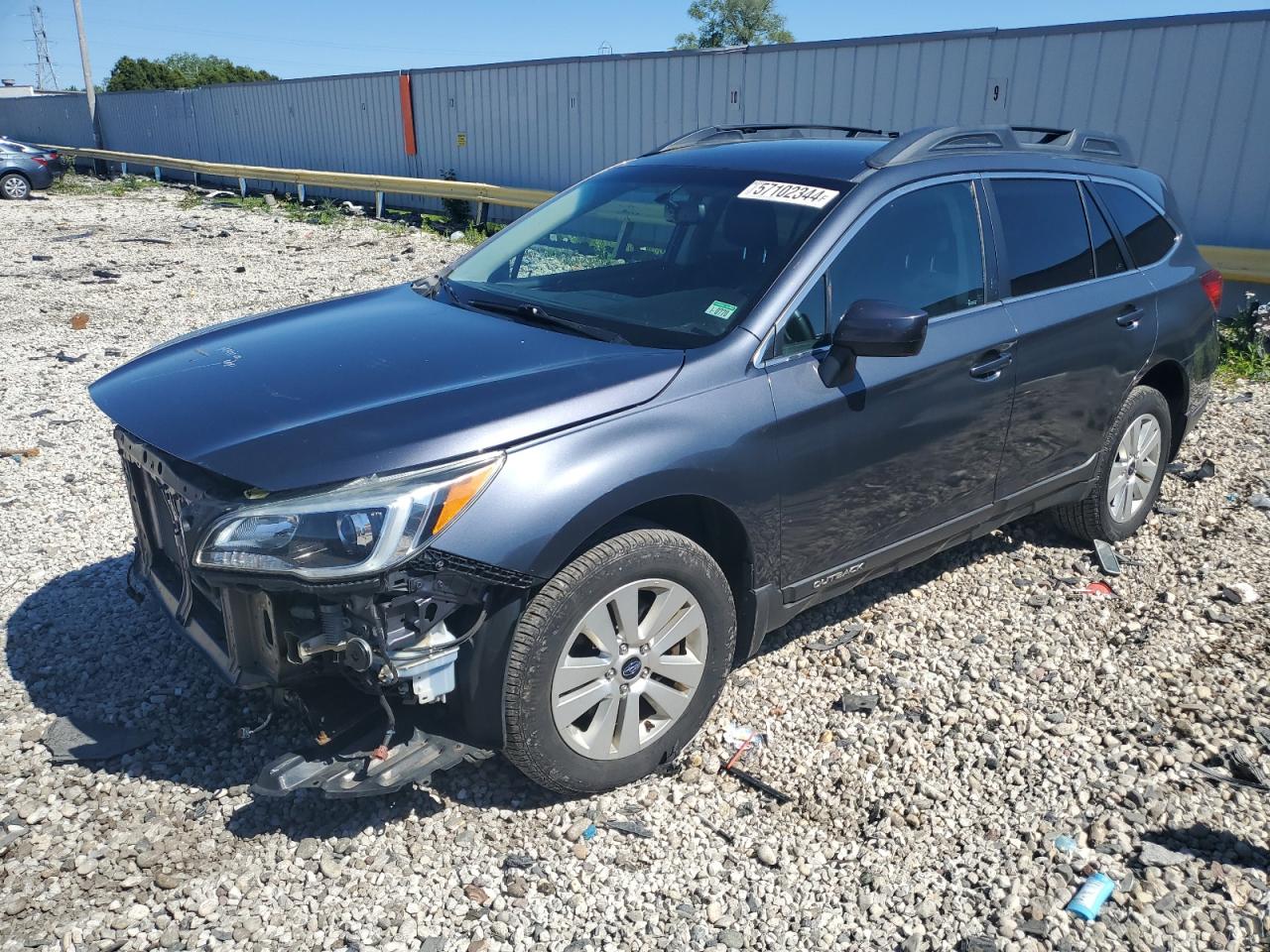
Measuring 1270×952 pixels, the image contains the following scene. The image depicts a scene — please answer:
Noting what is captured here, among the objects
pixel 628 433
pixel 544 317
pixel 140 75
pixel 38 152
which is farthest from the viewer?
pixel 140 75

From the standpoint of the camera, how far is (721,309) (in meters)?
3.41

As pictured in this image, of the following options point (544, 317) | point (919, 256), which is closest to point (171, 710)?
point (544, 317)

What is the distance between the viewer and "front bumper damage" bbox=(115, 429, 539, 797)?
105 inches

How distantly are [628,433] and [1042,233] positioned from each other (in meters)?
2.39

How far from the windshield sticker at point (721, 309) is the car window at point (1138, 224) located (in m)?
2.35

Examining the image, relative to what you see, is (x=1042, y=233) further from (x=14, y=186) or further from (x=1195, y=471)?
(x=14, y=186)

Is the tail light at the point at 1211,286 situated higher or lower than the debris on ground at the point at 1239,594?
higher

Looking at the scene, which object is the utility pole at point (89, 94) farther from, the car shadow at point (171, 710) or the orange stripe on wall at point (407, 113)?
the car shadow at point (171, 710)

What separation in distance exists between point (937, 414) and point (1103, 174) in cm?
190

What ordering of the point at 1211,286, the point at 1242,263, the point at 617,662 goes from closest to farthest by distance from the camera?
the point at 617,662
the point at 1211,286
the point at 1242,263

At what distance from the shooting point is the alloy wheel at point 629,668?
9.86ft

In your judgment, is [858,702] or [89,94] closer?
[858,702]

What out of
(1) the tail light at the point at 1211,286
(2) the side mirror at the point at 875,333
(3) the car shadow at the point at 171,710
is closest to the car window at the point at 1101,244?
(1) the tail light at the point at 1211,286

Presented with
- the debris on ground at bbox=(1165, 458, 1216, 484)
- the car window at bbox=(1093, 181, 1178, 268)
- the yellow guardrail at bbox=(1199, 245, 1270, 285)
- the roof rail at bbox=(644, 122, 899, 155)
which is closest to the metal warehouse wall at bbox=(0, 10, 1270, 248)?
the yellow guardrail at bbox=(1199, 245, 1270, 285)
